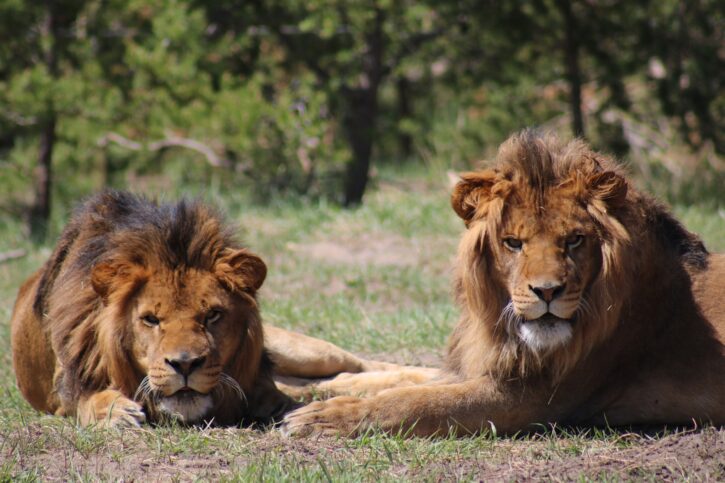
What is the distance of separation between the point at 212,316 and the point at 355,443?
2.45 ft

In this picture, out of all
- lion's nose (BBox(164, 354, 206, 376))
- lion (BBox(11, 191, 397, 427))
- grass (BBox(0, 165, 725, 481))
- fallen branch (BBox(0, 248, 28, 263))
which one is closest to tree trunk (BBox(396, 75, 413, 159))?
fallen branch (BBox(0, 248, 28, 263))

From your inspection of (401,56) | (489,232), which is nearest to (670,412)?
(489,232)

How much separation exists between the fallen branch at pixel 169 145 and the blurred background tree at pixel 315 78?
3 cm

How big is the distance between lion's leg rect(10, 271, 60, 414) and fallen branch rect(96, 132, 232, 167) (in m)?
5.47

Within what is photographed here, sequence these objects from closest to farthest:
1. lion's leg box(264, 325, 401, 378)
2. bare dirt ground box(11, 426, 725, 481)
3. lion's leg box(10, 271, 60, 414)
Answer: bare dirt ground box(11, 426, 725, 481) → lion's leg box(10, 271, 60, 414) → lion's leg box(264, 325, 401, 378)

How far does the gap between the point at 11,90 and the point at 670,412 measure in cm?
731

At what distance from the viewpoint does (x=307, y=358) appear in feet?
17.5

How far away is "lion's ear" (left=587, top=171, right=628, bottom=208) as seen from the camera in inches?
157

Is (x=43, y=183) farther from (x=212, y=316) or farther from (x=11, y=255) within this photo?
(x=212, y=316)

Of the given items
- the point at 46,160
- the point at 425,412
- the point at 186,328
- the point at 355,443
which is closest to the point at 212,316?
the point at 186,328

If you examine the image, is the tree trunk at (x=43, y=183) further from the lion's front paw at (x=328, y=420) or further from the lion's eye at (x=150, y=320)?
the lion's front paw at (x=328, y=420)

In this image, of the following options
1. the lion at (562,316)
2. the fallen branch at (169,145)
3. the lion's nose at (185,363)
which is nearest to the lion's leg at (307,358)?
the lion at (562,316)

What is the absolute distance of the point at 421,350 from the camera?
19.0ft

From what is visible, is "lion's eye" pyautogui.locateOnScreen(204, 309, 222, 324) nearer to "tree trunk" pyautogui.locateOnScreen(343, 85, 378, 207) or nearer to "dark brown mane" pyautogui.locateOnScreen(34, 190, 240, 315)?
"dark brown mane" pyautogui.locateOnScreen(34, 190, 240, 315)
